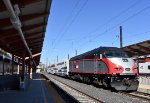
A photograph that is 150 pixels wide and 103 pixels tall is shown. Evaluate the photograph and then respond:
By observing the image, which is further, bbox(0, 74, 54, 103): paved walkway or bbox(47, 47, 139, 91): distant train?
bbox(47, 47, 139, 91): distant train

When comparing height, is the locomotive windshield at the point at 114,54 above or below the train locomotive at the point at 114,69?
above

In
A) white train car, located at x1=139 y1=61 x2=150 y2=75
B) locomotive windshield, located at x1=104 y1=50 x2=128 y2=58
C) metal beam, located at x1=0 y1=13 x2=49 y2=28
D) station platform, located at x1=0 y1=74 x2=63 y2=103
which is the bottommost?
station platform, located at x1=0 y1=74 x2=63 y2=103

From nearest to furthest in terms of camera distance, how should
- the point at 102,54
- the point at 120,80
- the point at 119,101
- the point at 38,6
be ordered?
the point at 38,6
the point at 119,101
the point at 120,80
the point at 102,54

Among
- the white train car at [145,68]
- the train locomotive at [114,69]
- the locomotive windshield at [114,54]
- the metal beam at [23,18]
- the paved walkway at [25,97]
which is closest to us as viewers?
the metal beam at [23,18]

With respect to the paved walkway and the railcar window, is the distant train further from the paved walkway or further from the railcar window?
the paved walkway

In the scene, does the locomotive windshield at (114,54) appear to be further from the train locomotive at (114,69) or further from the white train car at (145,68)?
the white train car at (145,68)

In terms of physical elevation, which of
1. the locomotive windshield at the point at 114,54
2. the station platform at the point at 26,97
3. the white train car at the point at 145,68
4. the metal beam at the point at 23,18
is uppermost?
the metal beam at the point at 23,18

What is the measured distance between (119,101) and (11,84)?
8.82m

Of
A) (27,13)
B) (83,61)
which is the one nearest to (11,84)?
(27,13)

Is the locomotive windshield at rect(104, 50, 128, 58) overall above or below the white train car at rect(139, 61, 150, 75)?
above

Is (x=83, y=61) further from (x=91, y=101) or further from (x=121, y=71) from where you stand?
(x=91, y=101)

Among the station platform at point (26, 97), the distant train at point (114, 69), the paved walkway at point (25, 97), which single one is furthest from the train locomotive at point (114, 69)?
the paved walkway at point (25, 97)

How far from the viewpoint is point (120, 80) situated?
72.2ft

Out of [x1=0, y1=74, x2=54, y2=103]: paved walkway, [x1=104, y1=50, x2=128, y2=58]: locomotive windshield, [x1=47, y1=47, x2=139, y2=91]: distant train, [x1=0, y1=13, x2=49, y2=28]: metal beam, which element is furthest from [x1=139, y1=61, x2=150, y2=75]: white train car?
[x1=0, y1=13, x2=49, y2=28]: metal beam
